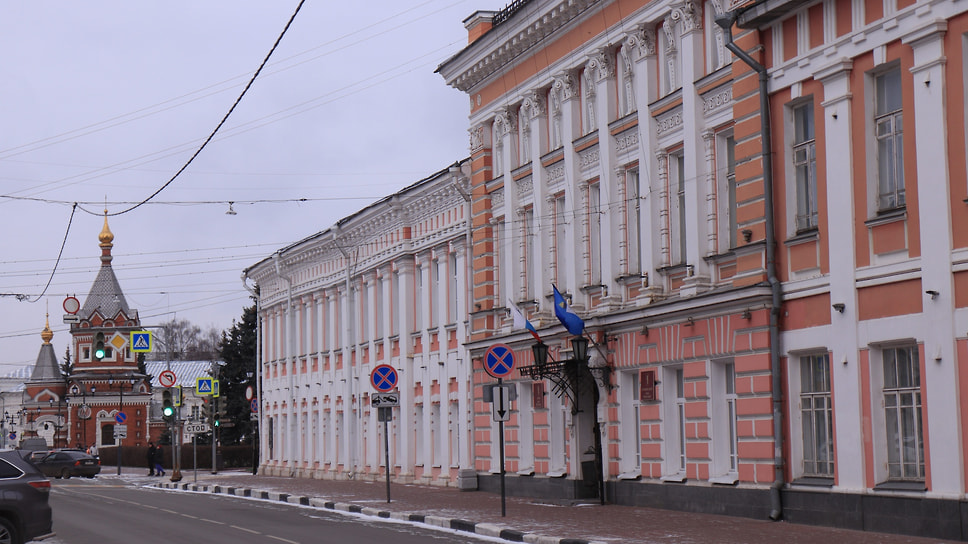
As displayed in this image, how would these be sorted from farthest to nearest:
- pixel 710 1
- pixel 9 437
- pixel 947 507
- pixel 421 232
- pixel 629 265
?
pixel 9 437, pixel 421 232, pixel 629 265, pixel 710 1, pixel 947 507

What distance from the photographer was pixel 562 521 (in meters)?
22.8

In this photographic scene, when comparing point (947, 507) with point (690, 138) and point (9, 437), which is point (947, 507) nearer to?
point (690, 138)

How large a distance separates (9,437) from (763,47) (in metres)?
127

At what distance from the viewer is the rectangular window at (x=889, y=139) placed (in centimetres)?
1881

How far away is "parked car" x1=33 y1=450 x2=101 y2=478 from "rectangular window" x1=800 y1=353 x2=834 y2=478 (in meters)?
52.3

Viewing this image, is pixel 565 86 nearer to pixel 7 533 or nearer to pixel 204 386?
pixel 7 533

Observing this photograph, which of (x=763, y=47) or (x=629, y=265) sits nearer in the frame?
(x=763, y=47)

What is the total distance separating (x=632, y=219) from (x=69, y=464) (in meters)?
47.8

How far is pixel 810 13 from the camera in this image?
67.3ft

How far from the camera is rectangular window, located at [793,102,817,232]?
20797 mm

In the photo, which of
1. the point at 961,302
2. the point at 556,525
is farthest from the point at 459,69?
the point at 961,302

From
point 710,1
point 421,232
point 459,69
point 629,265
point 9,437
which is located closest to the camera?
point 710,1

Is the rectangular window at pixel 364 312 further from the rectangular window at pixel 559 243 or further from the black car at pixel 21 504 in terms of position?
the black car at pixel 21 504

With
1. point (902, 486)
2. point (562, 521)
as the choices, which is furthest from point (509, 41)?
point (902, 486)
